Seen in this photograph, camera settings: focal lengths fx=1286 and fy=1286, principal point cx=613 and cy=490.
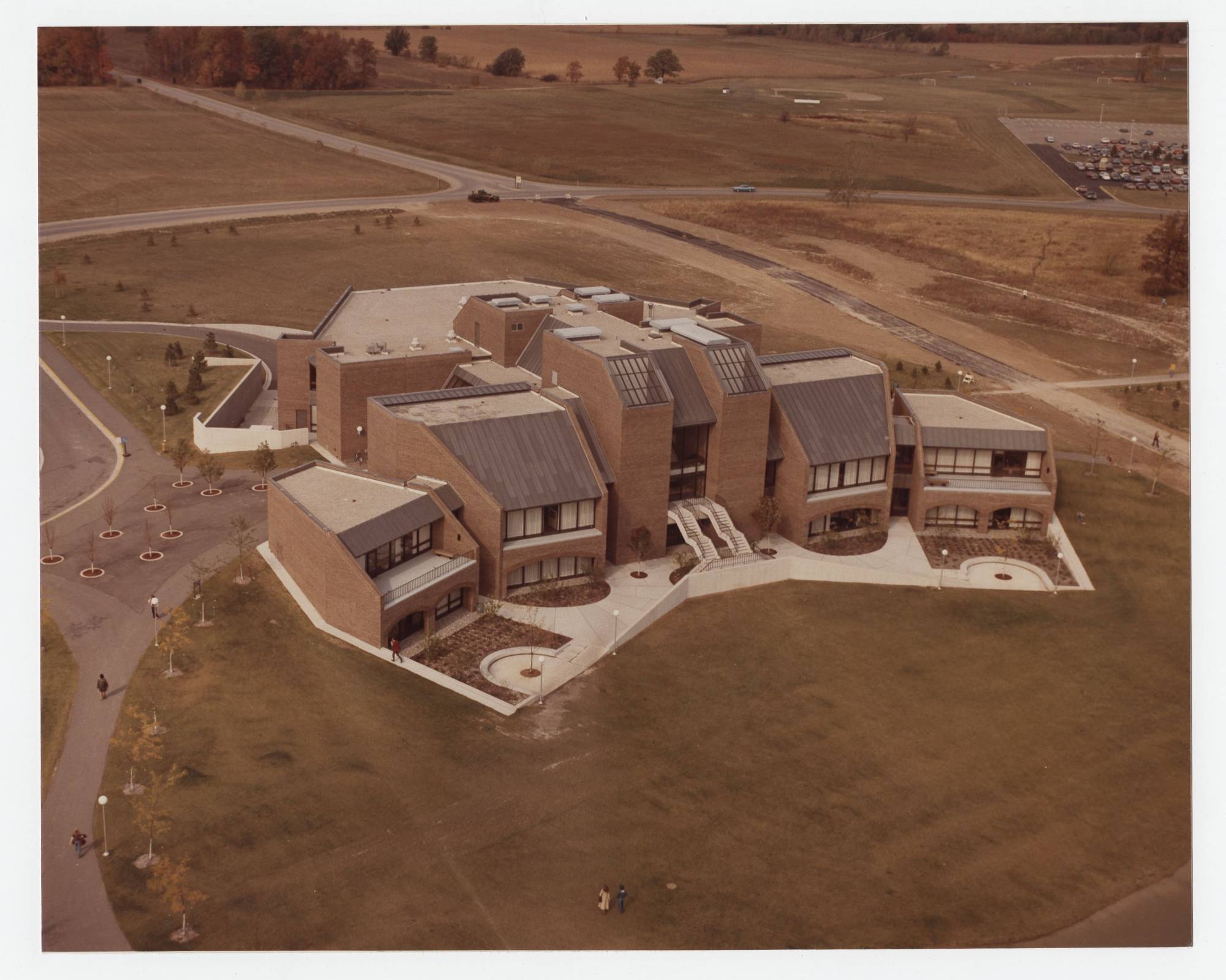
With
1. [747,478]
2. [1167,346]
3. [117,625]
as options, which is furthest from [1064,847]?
[1167,346]

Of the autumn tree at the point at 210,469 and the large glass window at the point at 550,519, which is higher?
the autumn tree at the point at 210,469

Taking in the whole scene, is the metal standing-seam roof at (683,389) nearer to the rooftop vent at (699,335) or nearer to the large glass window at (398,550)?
the rooftop vent at (699,335)

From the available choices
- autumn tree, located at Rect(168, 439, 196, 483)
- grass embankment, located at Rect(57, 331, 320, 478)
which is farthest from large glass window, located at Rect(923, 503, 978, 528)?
autumn tree, located at Rect(168, 439, 196, 483)

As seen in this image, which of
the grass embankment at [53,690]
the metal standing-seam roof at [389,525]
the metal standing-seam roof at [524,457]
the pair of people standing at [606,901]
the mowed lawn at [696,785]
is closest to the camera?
the pair of people standing at [606,901]

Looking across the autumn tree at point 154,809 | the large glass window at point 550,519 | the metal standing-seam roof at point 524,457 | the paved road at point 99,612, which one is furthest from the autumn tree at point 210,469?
the autumn tree at point 154,809

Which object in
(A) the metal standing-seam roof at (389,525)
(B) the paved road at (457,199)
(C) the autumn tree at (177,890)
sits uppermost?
(B) the paved road at (457,199)

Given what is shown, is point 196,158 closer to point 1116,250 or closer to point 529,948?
point 1116,250

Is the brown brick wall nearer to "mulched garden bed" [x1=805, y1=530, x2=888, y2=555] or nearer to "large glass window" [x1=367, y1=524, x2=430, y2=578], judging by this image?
"mulched garden bed" [x1=805, y1=530, x2=888, y2=555]
